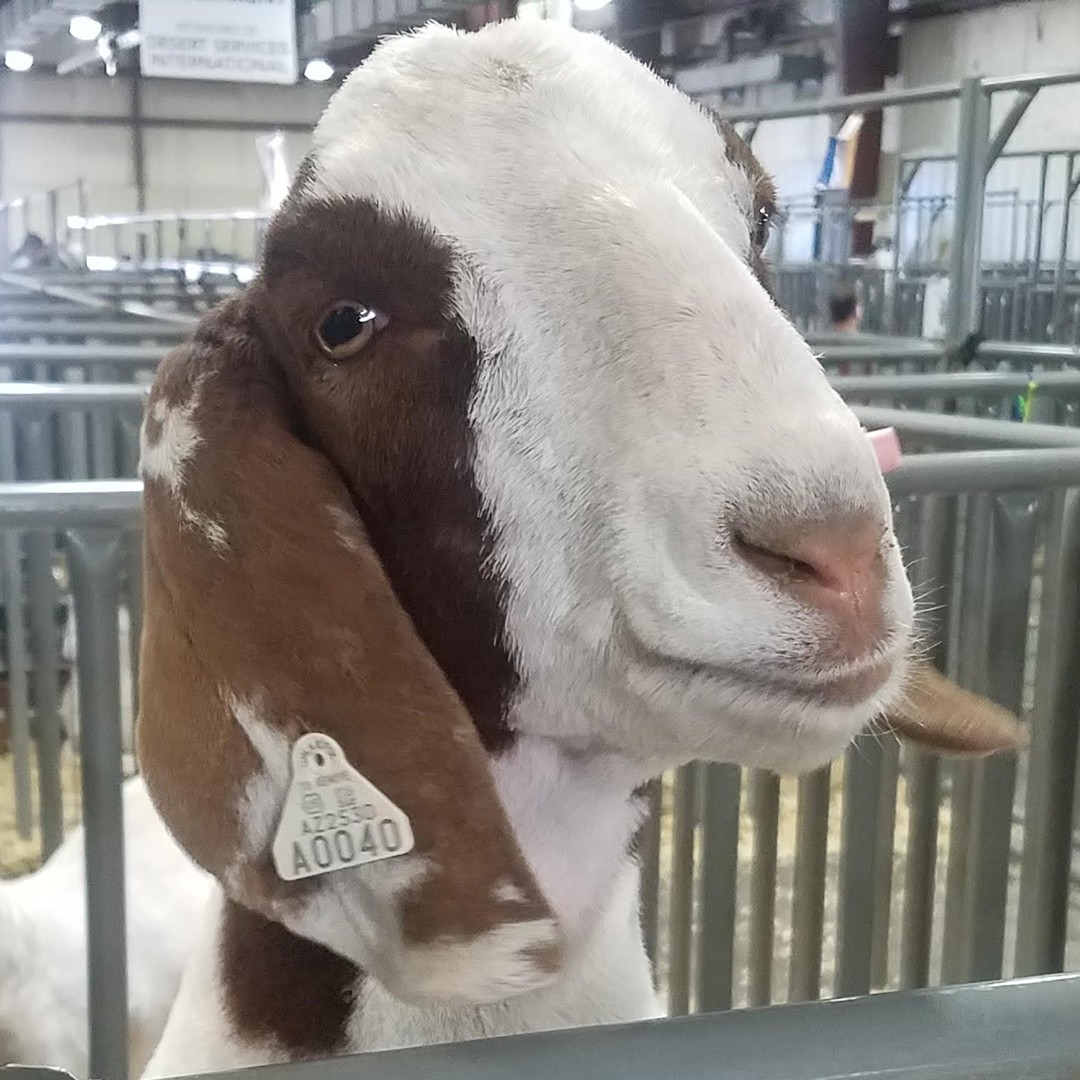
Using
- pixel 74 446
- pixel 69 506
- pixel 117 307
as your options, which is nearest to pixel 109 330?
pixel 117 307

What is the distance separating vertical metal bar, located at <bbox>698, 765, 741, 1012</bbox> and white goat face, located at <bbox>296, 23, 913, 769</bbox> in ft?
2.18

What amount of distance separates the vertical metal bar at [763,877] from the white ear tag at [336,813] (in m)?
0.89

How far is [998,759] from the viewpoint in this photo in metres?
1.43

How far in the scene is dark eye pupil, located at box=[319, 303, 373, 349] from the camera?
0.76 meters

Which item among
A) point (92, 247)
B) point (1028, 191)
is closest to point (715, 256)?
point (1028, 191)

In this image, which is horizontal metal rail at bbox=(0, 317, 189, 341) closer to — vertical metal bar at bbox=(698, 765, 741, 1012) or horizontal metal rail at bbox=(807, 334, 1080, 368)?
horizontal metal rail at bbox=(807, 334, 1080, 368)

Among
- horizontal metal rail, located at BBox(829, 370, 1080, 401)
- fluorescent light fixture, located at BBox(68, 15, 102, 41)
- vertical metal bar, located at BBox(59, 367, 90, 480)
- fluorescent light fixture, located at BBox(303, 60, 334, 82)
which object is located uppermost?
fluorescent light fixture, located at BBox(303, 60, 334, 82)

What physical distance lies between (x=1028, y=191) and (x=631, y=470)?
10.6 metres

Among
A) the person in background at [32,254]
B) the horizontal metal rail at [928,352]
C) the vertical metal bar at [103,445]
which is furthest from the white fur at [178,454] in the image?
the person in background at [32,254]

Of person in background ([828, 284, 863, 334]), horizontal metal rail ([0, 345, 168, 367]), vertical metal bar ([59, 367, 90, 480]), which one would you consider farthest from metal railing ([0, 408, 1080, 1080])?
person in background ([828, 284, 863, 334])

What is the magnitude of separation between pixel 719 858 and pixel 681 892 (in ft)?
1.03

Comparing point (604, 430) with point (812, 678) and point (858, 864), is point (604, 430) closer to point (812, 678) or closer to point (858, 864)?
point (812, 678)

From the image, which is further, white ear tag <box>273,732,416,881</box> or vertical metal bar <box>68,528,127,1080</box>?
vertical metal bar <box>68,528,127,1080</box>

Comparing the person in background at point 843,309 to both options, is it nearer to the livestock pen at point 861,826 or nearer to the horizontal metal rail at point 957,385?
the horizontal metal rail at point 957,385
